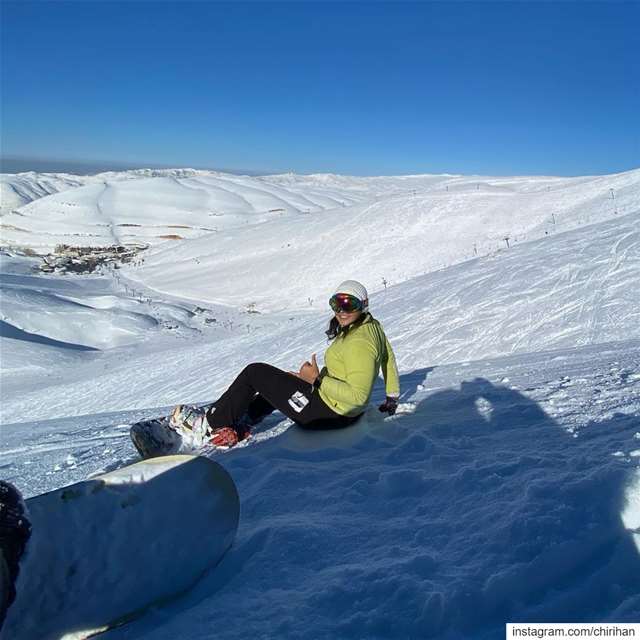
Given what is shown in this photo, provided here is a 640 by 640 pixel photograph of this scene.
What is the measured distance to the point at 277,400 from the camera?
4.66 metres

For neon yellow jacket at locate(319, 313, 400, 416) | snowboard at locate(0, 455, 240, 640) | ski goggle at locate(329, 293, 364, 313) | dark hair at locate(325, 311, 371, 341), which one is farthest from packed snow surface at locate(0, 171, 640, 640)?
ski goggle at locate(329, 293, 364, 313)

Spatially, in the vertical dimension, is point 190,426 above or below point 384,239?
below

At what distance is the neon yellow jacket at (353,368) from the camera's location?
4.31 meters

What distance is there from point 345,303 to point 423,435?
118 cm

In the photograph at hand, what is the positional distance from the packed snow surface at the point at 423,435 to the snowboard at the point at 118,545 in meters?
0.12

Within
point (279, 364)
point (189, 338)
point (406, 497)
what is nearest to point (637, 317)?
point (279, 364)

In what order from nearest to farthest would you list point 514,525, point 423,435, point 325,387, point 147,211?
point 514,525 → point 423,435 → point 325,387 → point 147,211

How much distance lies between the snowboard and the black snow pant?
1744mm

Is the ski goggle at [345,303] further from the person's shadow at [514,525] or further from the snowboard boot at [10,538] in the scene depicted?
the snowboard boot at [10,538]

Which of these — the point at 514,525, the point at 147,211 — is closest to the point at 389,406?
the point at 514,525

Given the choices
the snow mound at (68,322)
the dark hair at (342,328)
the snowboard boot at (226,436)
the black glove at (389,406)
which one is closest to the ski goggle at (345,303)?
the dark hair at (342,328)

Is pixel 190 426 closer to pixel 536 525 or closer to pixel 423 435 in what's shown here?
pixel 423 435

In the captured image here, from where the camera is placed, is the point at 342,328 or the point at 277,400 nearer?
the point at 342,328

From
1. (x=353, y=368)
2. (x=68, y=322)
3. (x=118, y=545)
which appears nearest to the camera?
(x=118, y=545)
